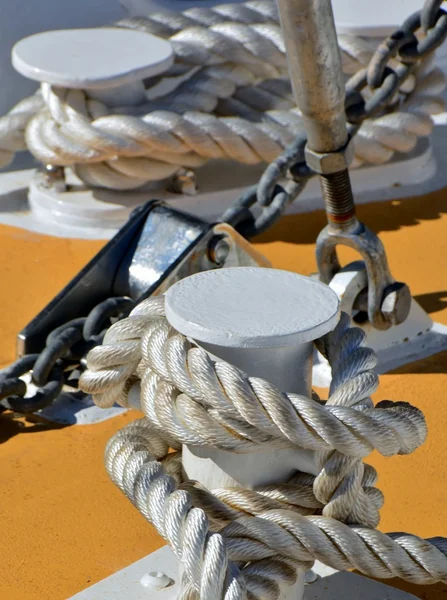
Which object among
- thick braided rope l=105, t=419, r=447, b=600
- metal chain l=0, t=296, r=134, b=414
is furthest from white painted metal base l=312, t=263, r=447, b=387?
thick braided rope l=105, t=419, r=447, b=600

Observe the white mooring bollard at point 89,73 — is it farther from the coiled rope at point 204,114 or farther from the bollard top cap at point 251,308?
the bollard top cap at point 251,308

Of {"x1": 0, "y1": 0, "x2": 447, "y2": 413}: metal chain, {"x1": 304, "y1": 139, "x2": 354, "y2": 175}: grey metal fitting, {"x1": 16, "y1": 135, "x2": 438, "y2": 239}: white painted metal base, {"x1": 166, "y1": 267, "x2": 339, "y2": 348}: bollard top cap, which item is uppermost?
{"x1": 166, "y1": 267, "x2": 339, "y2": 348}: bollard top cap

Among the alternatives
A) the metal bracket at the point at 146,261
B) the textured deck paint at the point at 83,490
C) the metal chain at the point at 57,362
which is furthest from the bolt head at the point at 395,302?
the metal chain at the point at 57,362

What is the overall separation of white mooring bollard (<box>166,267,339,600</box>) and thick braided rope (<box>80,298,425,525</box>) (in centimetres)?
3

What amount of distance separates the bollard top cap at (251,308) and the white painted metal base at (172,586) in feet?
1.31

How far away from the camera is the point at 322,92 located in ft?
5.26

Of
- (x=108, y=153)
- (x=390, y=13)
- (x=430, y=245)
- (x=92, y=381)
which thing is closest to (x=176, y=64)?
(x=108, y=153)

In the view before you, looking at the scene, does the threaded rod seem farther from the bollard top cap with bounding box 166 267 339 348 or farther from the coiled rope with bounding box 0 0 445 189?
the coiled rope with bounding box 0 0 445 189

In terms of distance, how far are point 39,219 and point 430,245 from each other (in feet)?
3.34

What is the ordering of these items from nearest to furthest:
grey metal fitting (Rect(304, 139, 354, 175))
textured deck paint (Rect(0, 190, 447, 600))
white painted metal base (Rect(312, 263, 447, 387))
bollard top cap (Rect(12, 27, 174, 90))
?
textured deck paint (Rect(0, 190, 447, 600)) → grey metal fitting (Rect(304, 139, 354, 175)) → white painted metal base (Rect(312, 263, 447, 387)) → bollard top cap (Rect(12, 27, 174, 90))

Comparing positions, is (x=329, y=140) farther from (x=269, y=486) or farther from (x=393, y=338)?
(x=269, y=486)

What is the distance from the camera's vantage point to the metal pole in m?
1.45

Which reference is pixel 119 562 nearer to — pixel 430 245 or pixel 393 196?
pixel 430 245

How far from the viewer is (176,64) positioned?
9.75ft
